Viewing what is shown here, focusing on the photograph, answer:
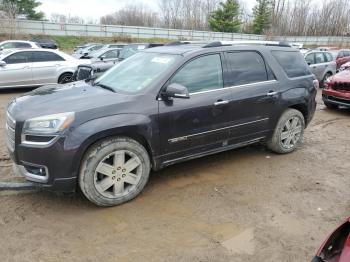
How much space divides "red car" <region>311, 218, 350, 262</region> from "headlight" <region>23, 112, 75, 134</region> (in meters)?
2.55

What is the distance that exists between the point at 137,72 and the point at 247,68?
159 cm

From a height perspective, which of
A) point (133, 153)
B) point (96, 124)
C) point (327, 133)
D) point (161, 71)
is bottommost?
point (327, 133)

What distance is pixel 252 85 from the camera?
16.4 ft

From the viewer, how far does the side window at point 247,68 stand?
485 cm

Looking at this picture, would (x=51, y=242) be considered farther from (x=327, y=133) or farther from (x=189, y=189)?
(x=327, y=133)

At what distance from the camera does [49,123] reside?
11.7 ft

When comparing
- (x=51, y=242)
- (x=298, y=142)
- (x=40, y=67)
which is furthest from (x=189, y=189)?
(x=40, y=67)

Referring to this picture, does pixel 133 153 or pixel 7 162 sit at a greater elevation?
pixel 133 153

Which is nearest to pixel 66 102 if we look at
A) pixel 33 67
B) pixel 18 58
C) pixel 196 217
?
pixel 196 217

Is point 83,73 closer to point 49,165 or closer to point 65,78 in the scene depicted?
point 65,78

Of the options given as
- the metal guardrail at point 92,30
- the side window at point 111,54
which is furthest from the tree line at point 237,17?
the side window at point 111,54

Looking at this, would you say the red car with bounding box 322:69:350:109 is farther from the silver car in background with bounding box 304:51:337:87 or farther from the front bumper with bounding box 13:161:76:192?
the front bumper with bounding box 13:161:76:192

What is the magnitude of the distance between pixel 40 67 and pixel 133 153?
8.99 metres

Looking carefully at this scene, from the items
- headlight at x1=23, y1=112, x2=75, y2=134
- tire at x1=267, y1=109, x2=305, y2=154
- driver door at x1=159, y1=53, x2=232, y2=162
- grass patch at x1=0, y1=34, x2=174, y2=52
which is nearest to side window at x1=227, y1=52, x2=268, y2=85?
driver door at x1=159, y1=53, x2=232, y2=162
